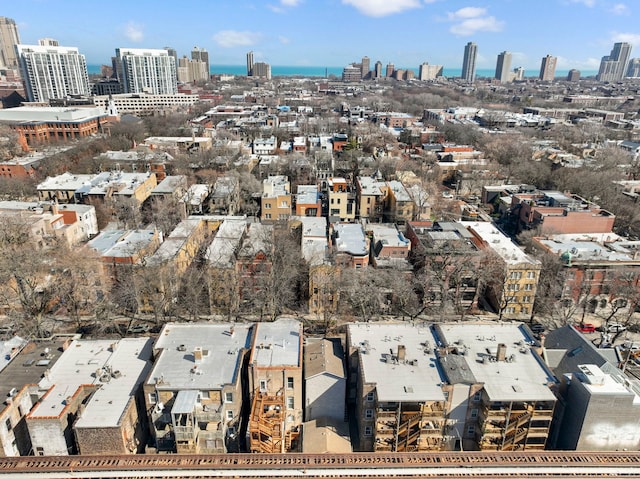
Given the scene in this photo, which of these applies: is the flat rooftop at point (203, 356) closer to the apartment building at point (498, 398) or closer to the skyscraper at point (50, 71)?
the apartment building at point (498, 398)

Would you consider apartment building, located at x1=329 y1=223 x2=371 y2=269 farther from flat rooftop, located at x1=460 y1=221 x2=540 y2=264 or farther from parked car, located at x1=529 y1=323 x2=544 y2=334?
parked car, located at x1=529 y1=323 x2=544 y2=334

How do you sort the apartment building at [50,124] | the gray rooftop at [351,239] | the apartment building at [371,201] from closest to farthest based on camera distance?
1. the gray rooftop at [351,239]
2. the apartment building at [371,201]
3. the apartment building at [50,124]

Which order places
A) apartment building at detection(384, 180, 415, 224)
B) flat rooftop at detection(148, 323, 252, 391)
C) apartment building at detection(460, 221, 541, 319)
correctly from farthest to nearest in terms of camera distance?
1. apartment building at detection(384, 180, 415, 224)
2. apartment building at detection(460, 221, 541, 319)
3. flat rooftop at detection(148, 323, 252, 391)

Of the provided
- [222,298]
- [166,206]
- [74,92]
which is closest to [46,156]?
[166,206]

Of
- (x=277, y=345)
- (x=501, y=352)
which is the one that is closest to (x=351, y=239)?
(x=277, y=345)

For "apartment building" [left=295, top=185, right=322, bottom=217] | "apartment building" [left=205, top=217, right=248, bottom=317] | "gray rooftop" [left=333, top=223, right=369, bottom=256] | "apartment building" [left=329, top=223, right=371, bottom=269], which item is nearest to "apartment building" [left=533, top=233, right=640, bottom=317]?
"apartment building" [left=329, top=223, right=371, bottom=269]

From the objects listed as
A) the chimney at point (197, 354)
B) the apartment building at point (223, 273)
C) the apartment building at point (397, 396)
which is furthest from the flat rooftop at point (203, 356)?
the apartment building at point (223, 273)
